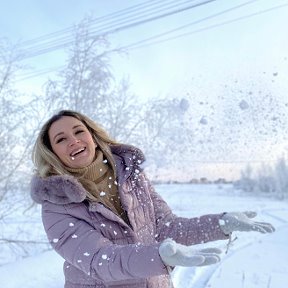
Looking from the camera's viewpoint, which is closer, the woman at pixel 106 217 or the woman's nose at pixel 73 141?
the woman at pixel 106 217

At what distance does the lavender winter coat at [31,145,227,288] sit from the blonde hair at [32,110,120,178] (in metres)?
0.05

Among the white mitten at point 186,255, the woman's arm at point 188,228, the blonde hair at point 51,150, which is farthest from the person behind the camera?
the woman's arm at point 188,228

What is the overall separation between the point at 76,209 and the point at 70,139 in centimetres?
31

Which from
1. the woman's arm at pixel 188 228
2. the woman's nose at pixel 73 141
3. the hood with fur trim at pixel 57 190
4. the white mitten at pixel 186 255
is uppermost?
the woman's nose at pixel 73 141

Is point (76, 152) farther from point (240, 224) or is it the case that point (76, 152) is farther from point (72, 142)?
point (240, 224)

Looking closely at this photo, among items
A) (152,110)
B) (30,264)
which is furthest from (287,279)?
(152,110)

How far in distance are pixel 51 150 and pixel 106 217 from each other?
1.23 ft

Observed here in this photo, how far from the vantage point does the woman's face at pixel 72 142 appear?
1.55 metres

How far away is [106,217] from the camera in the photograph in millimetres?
1414

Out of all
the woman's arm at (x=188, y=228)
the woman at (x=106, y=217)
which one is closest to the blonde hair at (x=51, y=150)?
the woman at (x=106, y=217)

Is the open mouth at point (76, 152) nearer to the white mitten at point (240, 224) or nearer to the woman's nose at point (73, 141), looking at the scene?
the woman's nose at point (73, 141)

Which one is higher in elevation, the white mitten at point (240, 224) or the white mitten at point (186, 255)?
the white mitten at point (186, 255)

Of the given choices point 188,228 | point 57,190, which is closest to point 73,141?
point 57,190

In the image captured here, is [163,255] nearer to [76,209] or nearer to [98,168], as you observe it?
[76,209]
